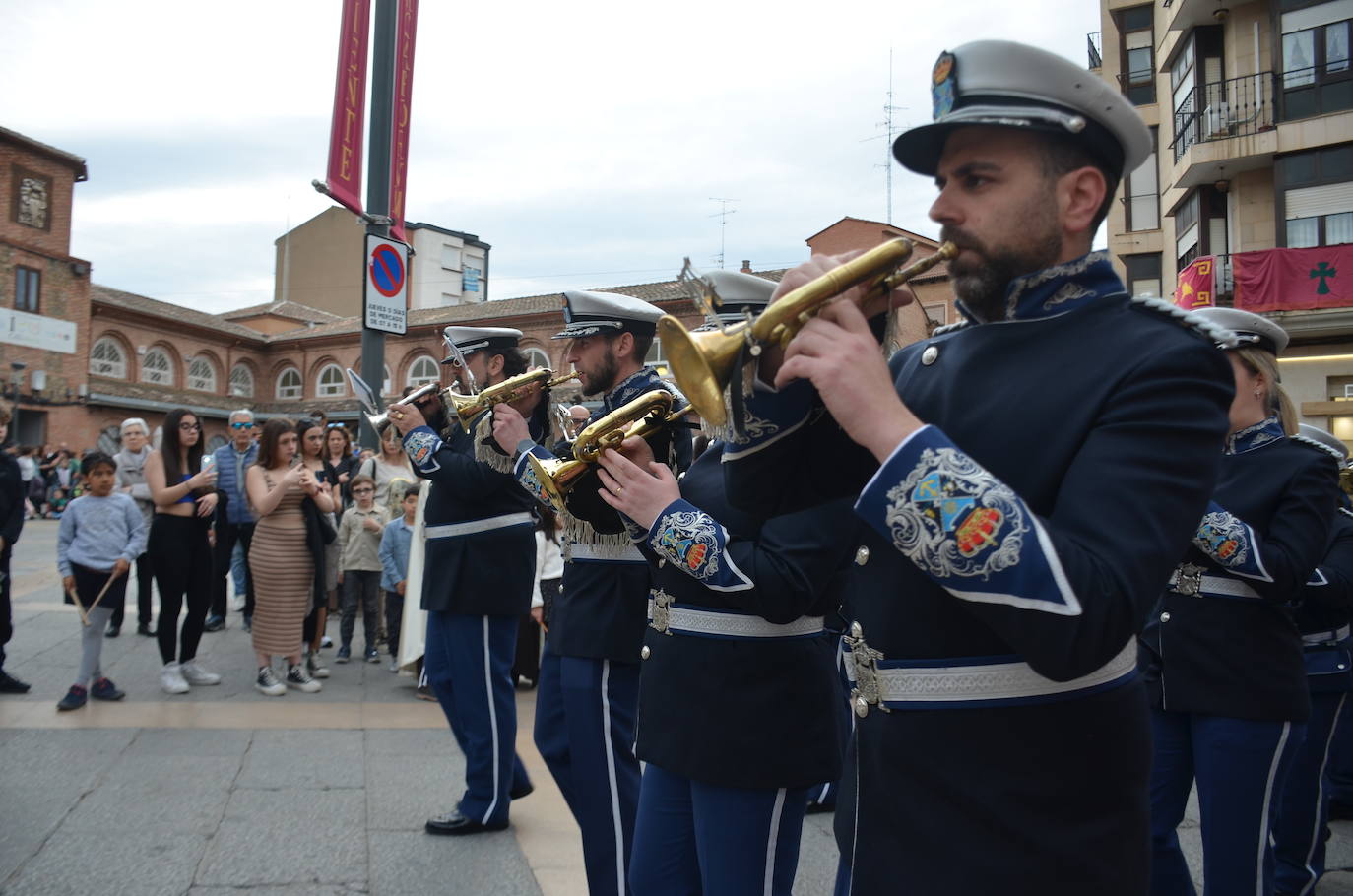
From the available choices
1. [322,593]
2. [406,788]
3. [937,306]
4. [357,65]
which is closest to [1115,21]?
[937,306]

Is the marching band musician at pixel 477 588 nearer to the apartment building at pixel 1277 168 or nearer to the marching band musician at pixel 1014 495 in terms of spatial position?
the marching band musician at pixel 1014 495

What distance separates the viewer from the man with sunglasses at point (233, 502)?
8.81 metres

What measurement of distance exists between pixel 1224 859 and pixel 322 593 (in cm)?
664

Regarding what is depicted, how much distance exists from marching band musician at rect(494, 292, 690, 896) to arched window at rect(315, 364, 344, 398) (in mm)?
42896

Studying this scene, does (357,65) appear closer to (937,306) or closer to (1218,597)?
(1218,597)

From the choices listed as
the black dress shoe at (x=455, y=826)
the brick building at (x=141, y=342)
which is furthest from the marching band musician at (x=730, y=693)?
the brick building at (x=141, y=342)

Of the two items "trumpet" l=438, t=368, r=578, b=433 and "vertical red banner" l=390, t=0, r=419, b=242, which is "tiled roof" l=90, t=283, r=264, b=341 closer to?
"vertical red banner" l=390, t=0, r=419, b=242

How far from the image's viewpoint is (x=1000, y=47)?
5.26 ft

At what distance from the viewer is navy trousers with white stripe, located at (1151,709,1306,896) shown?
3.05 m

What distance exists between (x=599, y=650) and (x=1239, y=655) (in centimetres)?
206

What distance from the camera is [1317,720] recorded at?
3.99 metres

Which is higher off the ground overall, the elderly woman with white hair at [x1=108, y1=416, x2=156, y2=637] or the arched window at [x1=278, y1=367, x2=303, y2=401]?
the arched window at [x1=278, y1=367, x2=303, y2=401]

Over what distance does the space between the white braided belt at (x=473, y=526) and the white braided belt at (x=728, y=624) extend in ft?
7.21

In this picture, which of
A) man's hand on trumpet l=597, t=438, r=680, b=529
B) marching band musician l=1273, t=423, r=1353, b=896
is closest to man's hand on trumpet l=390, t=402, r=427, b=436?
man's hand on trumpet l=597, t=438, r=680, b=529
